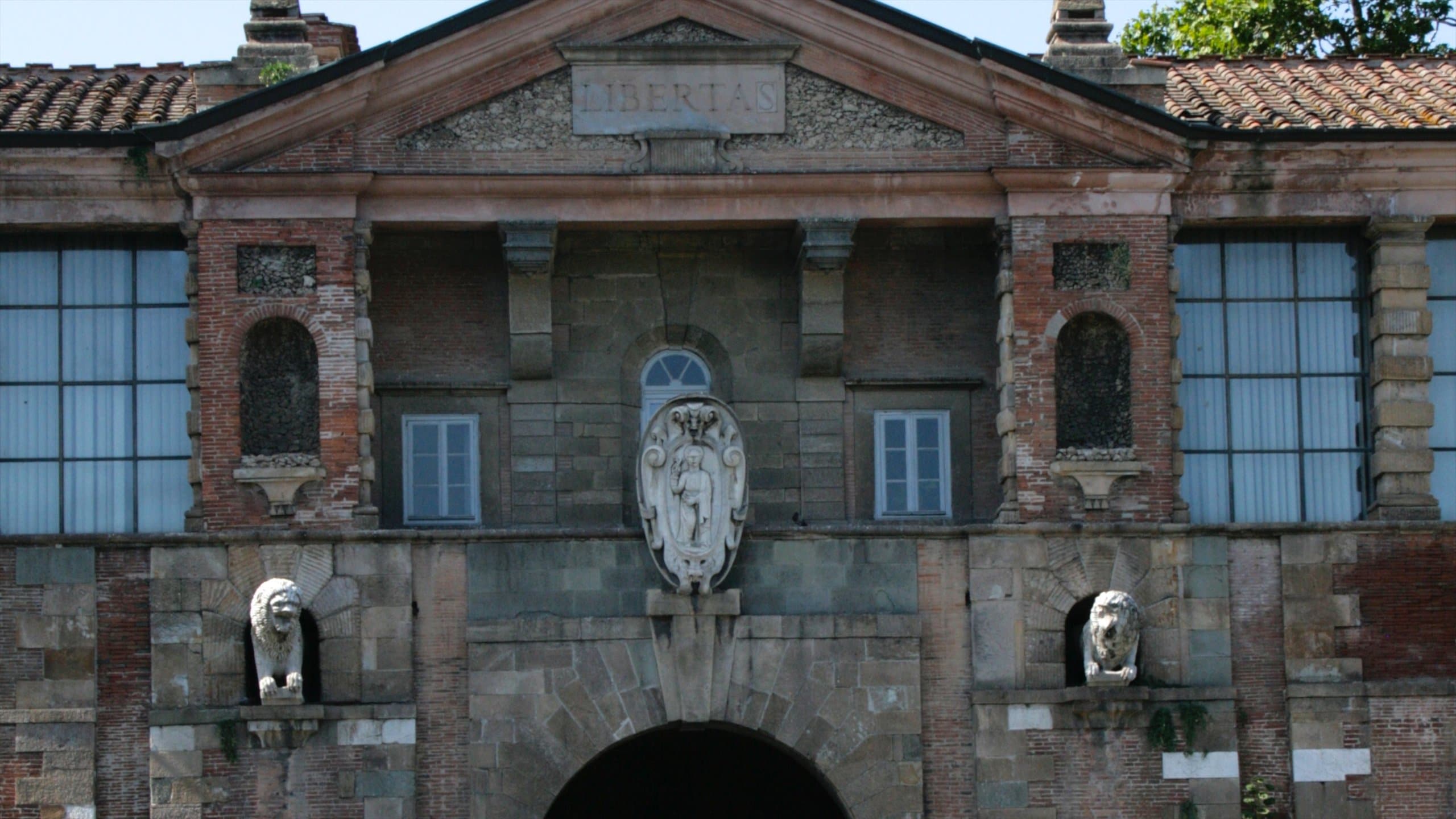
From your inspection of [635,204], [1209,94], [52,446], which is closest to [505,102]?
[635,204]

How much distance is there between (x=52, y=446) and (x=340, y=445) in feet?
10.3

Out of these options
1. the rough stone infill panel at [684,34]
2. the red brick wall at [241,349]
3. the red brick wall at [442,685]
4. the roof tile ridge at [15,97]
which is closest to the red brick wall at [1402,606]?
the rough stone infill panel at [684,34]

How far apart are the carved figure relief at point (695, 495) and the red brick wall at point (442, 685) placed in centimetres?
201

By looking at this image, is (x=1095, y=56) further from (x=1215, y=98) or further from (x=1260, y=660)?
(x=1260, y=660)

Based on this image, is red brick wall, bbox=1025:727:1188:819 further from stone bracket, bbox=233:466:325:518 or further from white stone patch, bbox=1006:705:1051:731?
stone bracket, bbox=233:466:325:518

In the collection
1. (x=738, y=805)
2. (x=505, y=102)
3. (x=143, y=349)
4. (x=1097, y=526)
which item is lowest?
(x=738, y=805)

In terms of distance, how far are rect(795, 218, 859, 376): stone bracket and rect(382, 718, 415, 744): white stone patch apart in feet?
18.5

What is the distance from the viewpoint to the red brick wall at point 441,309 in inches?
1216

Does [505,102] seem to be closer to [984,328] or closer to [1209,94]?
[984,328]

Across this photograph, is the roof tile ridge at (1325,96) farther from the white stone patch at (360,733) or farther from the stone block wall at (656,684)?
the white stone patch at (360,733)

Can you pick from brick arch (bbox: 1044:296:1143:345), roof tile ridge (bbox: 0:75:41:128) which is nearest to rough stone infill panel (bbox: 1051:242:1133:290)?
brick arch (bbox: 1044:296:1143:345)

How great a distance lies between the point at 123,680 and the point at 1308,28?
2205cm

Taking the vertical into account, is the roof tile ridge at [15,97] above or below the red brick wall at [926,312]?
above

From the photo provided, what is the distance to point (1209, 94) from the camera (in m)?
32.5
